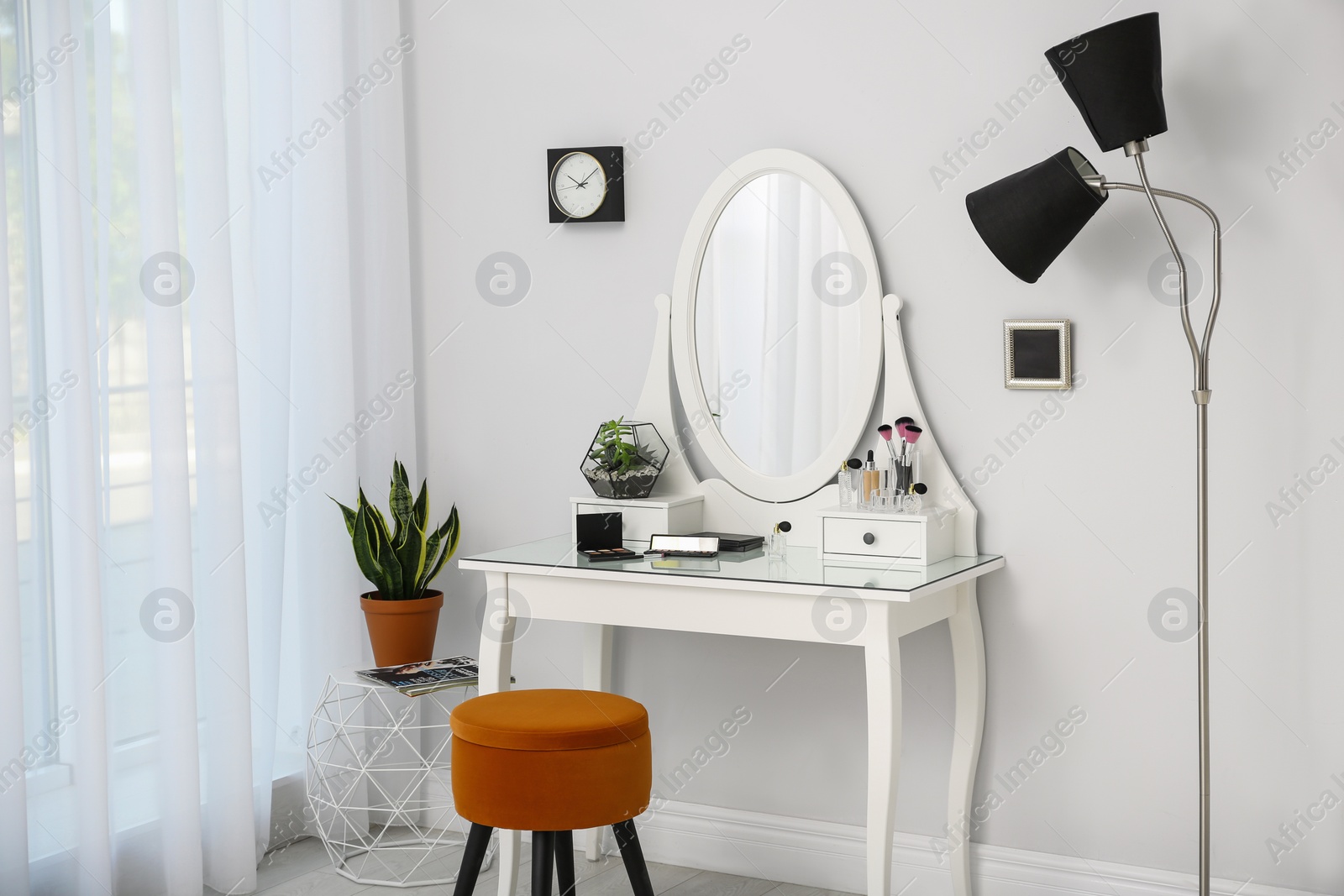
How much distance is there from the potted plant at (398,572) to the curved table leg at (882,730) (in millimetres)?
1294

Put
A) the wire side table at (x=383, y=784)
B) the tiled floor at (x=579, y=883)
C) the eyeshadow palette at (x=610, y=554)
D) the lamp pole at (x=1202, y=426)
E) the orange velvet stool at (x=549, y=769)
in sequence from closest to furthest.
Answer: the orange velvet stool at (x=549, y=769) < the lamp pole at (x=1202, y=426) < the eyeshadow palette at (x=610, y=554) < the tiled floor at (x=579, y=883) < the wire side table at (x=383, y=784)

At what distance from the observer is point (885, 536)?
262cm

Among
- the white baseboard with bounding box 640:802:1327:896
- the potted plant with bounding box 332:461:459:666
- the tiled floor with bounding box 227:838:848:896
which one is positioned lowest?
the tiled floor with bounding box 227:838:848:896

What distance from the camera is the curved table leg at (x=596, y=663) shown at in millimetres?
3152

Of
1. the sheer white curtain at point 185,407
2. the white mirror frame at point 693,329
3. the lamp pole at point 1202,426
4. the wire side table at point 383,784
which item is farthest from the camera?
the wire side table at point 383,784

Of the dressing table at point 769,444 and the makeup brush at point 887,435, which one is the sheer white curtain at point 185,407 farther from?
the makeup brush at point 887,435

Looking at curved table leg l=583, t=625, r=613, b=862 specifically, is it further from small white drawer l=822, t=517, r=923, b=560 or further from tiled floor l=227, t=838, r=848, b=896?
small white drawer l=822, t=517, r=923, b=560

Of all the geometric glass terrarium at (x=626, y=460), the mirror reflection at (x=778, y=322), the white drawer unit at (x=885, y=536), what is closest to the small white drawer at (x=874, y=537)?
the white drawer unit at (x=885, y=536)

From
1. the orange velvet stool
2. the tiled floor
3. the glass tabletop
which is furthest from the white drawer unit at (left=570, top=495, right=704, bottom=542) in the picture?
the tiled floor

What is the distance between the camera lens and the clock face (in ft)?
10.3

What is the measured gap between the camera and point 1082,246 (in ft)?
8.65

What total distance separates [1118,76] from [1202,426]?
68 cm

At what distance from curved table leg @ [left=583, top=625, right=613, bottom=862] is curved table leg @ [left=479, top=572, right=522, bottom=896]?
39 centimetres

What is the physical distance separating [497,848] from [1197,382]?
2.09m
